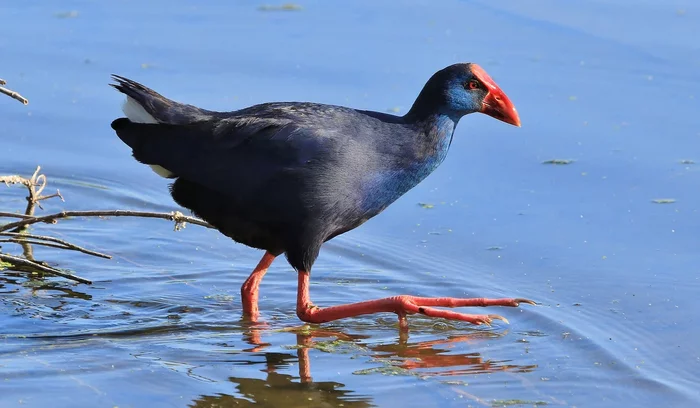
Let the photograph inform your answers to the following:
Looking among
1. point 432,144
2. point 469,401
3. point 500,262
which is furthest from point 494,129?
point 469,401

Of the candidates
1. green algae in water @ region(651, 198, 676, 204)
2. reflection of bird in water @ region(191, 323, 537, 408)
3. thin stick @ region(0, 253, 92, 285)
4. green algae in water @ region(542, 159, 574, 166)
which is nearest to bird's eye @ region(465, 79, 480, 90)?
reflection of bird in water @ region(191, 323, 537, 408)

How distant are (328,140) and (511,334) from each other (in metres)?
1.07

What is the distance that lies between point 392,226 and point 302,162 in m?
1.37

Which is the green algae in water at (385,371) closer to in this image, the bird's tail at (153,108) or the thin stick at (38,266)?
the bird's tail at (153,108)

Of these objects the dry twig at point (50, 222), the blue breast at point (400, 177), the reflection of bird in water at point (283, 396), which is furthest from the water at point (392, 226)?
the blue breast at point (400, 177)

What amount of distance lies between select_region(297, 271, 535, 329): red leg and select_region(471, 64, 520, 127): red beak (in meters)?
0.85

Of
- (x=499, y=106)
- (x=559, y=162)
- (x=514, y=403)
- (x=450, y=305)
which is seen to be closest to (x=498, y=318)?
(x=450, y=305)

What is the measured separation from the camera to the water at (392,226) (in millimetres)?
4531

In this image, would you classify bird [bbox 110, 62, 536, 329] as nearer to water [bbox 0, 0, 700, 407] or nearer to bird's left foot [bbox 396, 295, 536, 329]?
bird's left foot [bbox 396, 295, 536, 329]

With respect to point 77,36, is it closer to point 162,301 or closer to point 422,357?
point 162,301

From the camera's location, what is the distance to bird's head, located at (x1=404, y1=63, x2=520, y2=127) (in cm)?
521

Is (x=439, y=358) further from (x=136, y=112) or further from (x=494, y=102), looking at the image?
(x=136, y=112)

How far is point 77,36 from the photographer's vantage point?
27.7 ft

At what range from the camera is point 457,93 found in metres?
5.23
